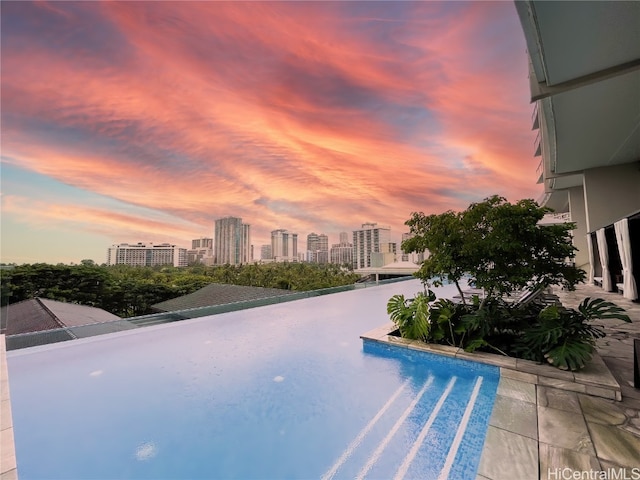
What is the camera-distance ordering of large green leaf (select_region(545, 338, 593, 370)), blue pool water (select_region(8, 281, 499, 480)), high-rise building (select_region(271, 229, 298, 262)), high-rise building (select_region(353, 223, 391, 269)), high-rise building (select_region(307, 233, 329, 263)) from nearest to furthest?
blue pool water (select_region(8, 281, 499, 480)), large green leaf (select_region(545, 338, 593, 370)), high-rise building (select_region(353, 223, 391, 269)), high-rise building (select_region(271, 229, 298, 262)), high-rise building (select_region(307, 233, 329, 263))

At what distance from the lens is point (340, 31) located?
25.6 ft

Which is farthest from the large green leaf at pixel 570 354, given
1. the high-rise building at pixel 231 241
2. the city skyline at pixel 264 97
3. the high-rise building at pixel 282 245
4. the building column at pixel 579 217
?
the high-rise building at pixel 282 245

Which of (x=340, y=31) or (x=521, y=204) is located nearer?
(x=521, y=204)

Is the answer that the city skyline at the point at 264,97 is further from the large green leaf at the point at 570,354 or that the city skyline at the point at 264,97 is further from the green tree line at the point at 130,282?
the green tree line at the point at 130,282

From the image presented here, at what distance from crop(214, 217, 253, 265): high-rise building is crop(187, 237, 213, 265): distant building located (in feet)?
5.19

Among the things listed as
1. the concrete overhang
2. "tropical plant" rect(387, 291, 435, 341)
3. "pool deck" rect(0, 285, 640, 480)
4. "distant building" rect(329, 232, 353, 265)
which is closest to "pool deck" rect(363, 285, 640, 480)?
"pool deck" rect(0, 285, 640, 480)

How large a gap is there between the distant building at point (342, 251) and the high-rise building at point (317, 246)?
124 inches

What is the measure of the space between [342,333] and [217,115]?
451 inches

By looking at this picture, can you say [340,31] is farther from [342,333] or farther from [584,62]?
[342,333]

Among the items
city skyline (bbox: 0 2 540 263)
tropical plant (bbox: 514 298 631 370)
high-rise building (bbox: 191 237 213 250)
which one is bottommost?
tropical plant (bbox: 514 298 631 370)

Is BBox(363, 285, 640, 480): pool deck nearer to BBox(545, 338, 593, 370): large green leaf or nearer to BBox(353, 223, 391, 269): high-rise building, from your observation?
BBox(545, 338, 593, 370): large green leaf

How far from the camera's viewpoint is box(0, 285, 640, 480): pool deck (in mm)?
1786

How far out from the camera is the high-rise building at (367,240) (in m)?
43.4

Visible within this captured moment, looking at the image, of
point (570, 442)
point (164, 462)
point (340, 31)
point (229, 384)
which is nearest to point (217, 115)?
point (340, 31)
